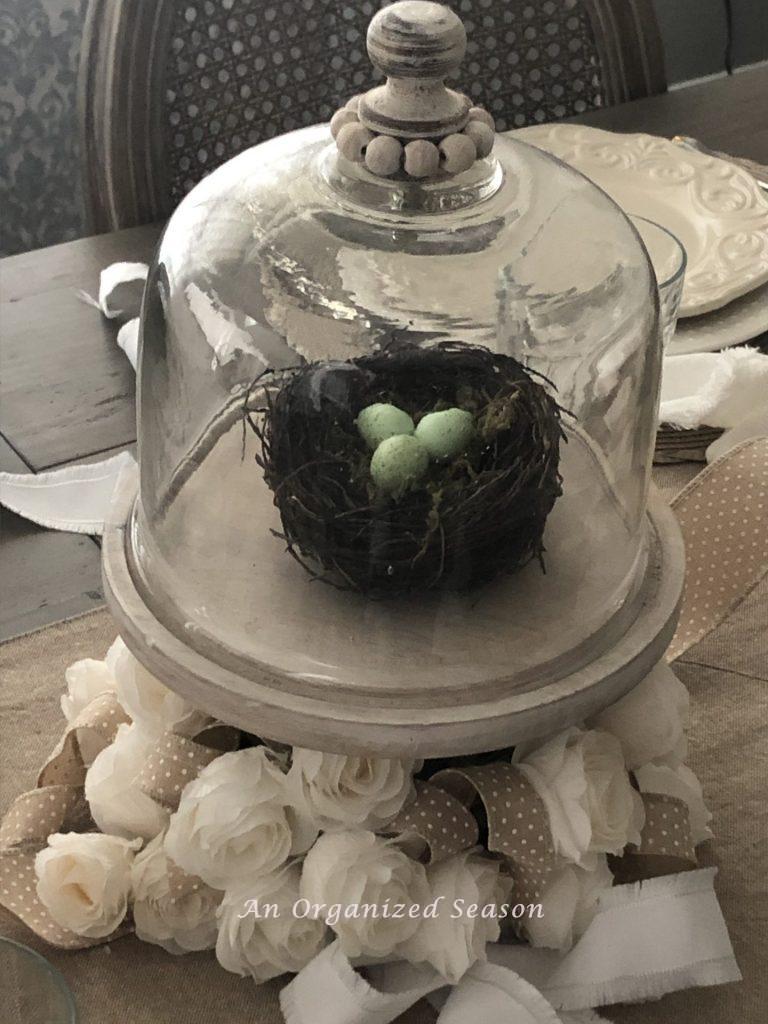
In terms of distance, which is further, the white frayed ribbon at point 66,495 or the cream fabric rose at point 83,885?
the white frayed ribbon at point 66,495

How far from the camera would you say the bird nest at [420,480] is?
0.49 meters

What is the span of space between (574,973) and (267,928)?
0.40 feet

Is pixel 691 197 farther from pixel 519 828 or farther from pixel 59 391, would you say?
pixel 519 828

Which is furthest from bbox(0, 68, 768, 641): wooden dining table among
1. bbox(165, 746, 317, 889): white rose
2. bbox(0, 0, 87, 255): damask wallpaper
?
bbox(0, 0, 87, 255): damask wallpaper

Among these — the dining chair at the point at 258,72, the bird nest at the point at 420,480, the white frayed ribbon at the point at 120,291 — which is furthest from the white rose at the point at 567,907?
the dining chair at the point at 258,72

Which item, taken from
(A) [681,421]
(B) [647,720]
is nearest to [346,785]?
(B) [647,720]

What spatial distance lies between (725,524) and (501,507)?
0.21 meters

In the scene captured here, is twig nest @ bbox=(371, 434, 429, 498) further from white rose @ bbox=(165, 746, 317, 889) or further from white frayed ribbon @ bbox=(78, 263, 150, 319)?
white frayed ribbon @ bbox=(78, 263, 150, 319)

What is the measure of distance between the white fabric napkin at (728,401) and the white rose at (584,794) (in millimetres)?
311

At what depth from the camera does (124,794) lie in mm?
533

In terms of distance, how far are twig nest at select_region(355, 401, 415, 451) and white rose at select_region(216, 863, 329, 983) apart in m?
0.17

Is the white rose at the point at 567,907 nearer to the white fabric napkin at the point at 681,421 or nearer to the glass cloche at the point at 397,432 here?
the glass cloche at the point at 397,432

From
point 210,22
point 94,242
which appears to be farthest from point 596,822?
point 210,22

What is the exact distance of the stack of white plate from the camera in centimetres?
85
